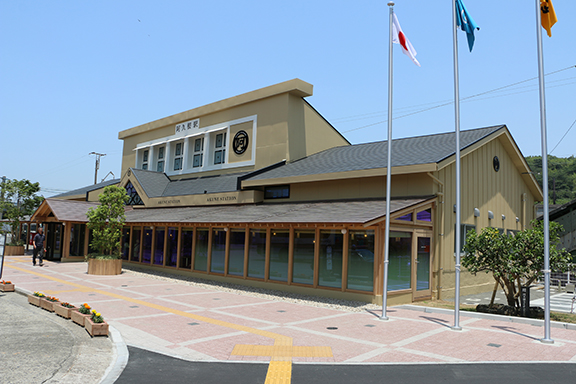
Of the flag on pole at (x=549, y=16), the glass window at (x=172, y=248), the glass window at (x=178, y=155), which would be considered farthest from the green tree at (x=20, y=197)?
the flag on pole at (x=549, y=16)

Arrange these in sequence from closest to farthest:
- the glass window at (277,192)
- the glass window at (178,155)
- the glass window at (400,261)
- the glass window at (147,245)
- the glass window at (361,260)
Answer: the glass window at (361,260) → the glass window at (400,261) → the glass window at (277,192) → the glass window at (147,245) → the glass window at (178,155)

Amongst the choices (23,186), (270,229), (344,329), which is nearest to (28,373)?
(344,329)

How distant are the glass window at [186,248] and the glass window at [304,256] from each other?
6713 millimetres

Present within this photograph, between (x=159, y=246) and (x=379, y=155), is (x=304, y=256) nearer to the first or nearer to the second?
(x=379, y=155)

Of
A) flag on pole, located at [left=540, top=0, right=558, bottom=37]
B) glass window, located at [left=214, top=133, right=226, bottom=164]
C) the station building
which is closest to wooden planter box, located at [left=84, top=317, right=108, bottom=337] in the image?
the station building

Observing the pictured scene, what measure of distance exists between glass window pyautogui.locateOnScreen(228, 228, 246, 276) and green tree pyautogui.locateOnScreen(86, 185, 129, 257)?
6.66 meters

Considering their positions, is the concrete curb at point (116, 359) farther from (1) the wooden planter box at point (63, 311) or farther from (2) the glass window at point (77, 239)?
(2) the glass window at point (77, 239)

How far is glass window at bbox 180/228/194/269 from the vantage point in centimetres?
2078

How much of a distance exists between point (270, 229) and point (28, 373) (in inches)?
440

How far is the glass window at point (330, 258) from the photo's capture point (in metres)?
14.6

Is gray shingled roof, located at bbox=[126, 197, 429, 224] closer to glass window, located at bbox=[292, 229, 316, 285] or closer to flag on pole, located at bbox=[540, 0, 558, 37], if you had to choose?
glass window, located at bbox=[292, 229, 316, 285]

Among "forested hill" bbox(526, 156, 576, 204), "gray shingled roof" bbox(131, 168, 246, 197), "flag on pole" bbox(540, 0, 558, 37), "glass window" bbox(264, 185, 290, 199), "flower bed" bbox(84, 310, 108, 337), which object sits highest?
"forested hill" bbox(526, 156, 576, 204)

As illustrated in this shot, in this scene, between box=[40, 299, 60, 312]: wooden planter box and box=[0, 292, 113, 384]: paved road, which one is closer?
box=[0, 292, 113, 384]: paved road

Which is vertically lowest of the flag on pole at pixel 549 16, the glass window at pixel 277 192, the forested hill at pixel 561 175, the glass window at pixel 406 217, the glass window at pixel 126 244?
the glass window at pixel 126 244
